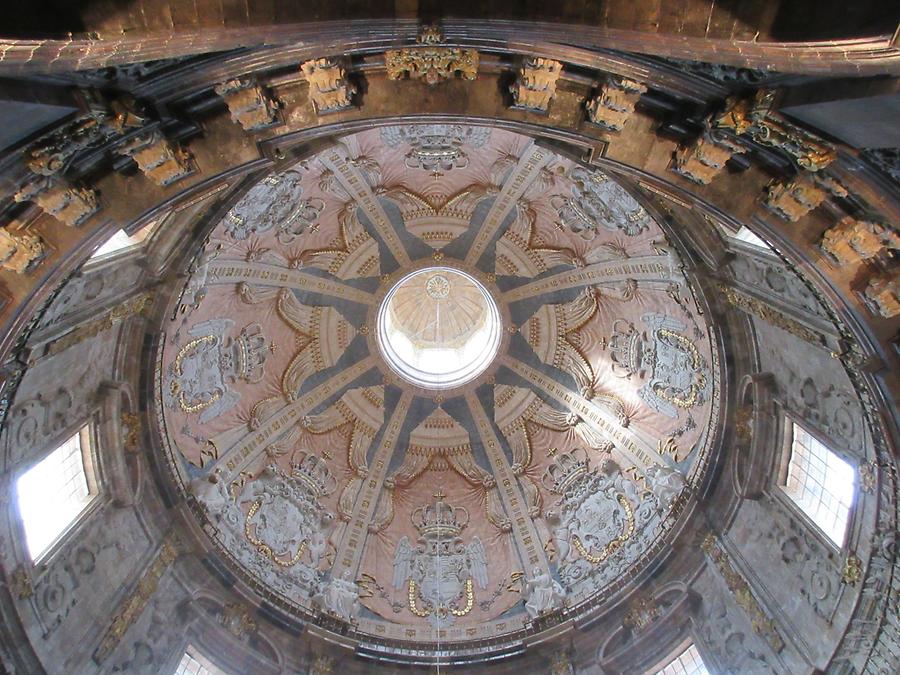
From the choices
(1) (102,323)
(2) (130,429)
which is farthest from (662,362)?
(1) (102,323)

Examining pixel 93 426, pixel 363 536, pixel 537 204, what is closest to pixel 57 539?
pixel 93 426

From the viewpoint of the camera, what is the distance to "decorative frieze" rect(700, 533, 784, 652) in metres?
16.0

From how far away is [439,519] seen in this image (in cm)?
2356

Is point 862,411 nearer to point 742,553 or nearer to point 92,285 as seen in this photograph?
point 742,553

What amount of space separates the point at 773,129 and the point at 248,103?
6.87 metres

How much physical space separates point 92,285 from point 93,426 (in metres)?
4.14

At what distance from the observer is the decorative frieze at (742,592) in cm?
1602

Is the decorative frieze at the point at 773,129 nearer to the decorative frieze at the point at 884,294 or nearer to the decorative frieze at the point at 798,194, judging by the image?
the decorative frieze at the point at 798,194

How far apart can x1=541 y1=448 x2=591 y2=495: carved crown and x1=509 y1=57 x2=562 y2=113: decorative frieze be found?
14.2 m

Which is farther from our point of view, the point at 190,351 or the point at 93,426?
the point at 190,351

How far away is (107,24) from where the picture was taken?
8.98 metres

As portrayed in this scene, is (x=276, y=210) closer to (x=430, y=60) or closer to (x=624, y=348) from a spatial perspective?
(x=430, y=60)

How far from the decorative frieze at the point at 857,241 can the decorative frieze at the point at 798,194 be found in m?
0.46

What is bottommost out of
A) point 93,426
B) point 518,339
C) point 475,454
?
point 93,426
